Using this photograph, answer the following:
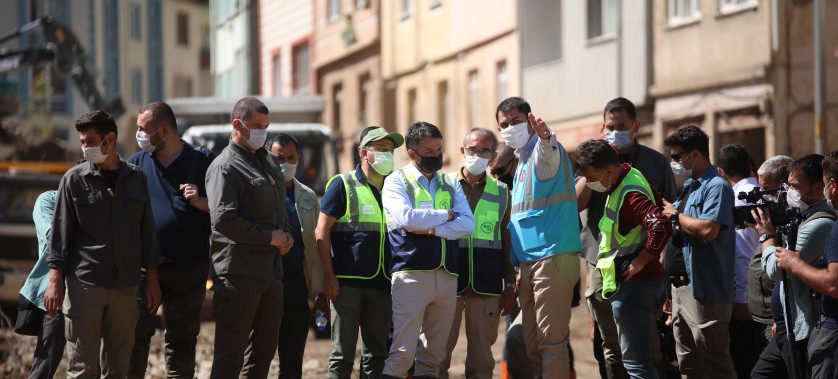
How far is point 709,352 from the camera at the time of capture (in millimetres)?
10734

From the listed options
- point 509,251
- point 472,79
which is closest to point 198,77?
point 472,79

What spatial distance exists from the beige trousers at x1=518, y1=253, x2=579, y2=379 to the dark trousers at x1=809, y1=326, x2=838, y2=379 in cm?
214

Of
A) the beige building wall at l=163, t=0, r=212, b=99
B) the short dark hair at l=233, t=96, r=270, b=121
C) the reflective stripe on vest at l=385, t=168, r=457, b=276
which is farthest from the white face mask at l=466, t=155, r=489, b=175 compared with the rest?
the beige building wall at l=163, t=0, r=212, b=99

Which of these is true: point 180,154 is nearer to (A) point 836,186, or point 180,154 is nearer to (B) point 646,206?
(B) point 646,206

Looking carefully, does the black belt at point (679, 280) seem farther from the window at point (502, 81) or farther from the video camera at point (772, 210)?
the window at point (502, 81)

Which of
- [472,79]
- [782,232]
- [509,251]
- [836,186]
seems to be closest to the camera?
[836,186]

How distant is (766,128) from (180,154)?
1691cm

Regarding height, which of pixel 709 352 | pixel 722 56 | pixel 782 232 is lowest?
pixel 709 352

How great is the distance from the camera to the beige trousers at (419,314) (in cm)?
1091

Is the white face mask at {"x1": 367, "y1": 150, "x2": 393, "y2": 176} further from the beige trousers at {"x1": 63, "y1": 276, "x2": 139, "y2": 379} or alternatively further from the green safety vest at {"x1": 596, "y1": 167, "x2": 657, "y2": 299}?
the beige trousers at {"x1": 63, "y1": 276, "x2": 139, "y2": 379}

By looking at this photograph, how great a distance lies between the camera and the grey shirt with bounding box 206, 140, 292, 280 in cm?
1048

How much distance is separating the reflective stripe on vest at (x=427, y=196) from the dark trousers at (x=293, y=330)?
1264mm

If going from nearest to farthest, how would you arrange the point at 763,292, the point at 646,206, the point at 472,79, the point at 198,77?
the point at 646,206
the point at 763,292
the point at 472,79
the point at 198,77

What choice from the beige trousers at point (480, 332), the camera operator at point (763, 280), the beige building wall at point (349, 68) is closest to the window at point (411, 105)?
the beige building wall at point (349, 68)
